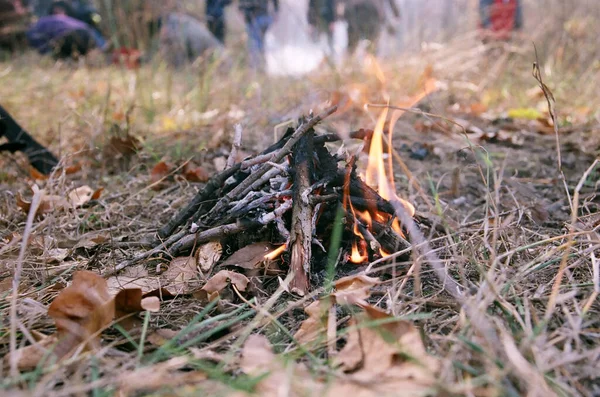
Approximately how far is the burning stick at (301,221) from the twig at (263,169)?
0.05 m

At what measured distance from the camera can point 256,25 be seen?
211 inches

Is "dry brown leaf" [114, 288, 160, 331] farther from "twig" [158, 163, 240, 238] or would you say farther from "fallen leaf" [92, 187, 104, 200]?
"fallen leaf" [92, 187, 104, 200]

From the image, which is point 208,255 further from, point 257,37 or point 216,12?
point 216,12

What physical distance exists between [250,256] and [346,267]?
0.28 metres

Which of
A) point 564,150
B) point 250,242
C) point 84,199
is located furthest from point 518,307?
point 564,150

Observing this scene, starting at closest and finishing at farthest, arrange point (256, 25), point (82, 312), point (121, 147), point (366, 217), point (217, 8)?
point (82, 312), point (366, 217), point (121, 147), point (256, 25), point (217, 8)

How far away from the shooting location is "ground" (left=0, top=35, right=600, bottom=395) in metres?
0.86

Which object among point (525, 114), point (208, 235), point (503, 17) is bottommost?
point (525, 114)

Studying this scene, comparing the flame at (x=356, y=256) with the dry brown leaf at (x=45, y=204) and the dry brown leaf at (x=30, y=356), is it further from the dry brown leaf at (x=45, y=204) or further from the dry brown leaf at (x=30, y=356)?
the dry brown leaf at (x=45, y=204)

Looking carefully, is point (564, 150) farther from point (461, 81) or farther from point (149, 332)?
point (149, 332)

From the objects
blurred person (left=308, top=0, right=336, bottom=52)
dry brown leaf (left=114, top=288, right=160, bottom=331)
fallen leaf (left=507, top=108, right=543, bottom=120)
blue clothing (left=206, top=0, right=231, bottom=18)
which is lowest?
fallen leaf (left=507, top=108, right=543, bottom=120)

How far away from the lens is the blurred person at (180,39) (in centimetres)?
449

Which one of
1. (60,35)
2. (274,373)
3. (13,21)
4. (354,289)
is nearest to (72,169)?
(354,289)

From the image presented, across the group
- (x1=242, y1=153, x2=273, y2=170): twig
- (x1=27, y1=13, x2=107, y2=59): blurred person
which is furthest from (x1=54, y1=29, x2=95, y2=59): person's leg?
(x1=242, y1=153, x2=273, y2=170): twig
